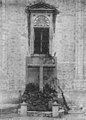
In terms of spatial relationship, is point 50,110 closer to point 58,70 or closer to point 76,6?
point 58,70

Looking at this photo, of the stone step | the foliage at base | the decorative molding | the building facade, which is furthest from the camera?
the decorative molding

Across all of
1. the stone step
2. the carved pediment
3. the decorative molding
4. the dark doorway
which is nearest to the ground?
the stone step

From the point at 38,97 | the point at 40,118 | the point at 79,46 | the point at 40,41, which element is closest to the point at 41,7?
the point at 40,41

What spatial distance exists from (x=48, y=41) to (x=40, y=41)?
424 millimetres

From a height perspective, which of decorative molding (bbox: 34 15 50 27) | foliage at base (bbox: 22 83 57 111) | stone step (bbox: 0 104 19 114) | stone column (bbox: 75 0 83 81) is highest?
decorative molding (bbox: 34 15 50 27)

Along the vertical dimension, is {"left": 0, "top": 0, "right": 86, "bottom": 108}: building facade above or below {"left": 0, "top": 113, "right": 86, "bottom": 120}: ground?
above

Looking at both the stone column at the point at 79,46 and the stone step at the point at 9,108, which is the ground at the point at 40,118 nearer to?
the stone step at the point at 9,108

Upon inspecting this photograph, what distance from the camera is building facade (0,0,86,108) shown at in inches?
766

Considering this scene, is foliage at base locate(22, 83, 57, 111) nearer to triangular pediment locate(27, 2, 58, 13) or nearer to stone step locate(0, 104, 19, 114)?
stone step locate(0, 104, 19, 114)

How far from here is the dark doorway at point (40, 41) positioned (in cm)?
1966

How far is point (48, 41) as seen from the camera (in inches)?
776

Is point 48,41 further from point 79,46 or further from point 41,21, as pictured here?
point 79,46

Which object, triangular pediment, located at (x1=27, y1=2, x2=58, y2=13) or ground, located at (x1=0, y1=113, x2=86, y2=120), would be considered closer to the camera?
ground, located at (x1=0, y1=113, x2=86, y2=120)

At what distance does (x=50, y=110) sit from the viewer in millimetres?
18188
